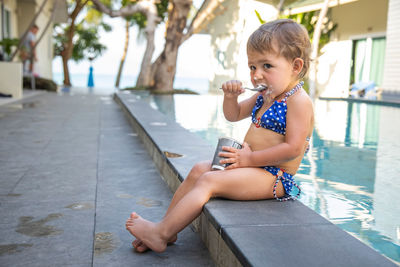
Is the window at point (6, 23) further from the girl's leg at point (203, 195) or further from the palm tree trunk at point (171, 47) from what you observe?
the girl's leg at point (203, 195)

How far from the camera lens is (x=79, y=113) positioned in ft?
23.8

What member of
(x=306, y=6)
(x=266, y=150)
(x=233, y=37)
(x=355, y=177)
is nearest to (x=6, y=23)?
(x=306, y=6)

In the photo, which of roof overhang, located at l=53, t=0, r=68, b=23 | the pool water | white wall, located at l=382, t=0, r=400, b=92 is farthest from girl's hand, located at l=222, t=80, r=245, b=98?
roof overhang, located at l=53, t=0, r=68, b=23

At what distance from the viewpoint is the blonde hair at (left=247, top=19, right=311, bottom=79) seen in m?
1.84

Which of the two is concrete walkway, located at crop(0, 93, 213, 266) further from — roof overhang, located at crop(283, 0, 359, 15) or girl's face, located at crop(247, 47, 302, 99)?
roof overhang, located at crop(283, 0, 359, 15)

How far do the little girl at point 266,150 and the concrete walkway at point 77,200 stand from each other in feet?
0.47

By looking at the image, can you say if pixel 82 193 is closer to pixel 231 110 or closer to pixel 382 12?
pixel 231 110

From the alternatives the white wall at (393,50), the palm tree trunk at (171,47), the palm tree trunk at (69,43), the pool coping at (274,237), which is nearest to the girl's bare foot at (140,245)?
the pool coping at (274,237)

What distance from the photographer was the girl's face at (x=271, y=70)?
1867mm

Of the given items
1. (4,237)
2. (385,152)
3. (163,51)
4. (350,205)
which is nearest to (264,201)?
(350,205)

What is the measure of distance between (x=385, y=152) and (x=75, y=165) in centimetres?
296

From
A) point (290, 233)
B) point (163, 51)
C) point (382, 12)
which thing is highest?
point (382, 12)

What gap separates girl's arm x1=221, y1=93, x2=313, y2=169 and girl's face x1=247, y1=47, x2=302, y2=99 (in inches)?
3.7

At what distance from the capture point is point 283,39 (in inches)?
72.7
